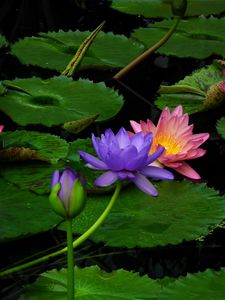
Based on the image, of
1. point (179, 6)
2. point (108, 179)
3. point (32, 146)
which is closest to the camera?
point (108, 179)

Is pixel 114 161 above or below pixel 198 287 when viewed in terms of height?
above

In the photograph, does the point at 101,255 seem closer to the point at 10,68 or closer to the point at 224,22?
the point at 10,68

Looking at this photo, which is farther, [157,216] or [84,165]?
[84,165]

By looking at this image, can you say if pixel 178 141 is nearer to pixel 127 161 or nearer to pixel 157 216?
pixel 157 216

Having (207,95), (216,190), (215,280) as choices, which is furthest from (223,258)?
(207,95)

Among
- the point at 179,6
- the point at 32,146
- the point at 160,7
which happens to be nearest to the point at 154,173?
the point at 32,146

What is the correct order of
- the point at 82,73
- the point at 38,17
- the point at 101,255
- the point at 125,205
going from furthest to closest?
the point at 38,17, the point at 82,73, the point at 125,205, the point at 101,255

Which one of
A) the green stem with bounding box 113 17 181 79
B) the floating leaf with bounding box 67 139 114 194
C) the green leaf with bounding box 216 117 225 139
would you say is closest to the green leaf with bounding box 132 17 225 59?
the green stem with bounding box 113 17 181 79
